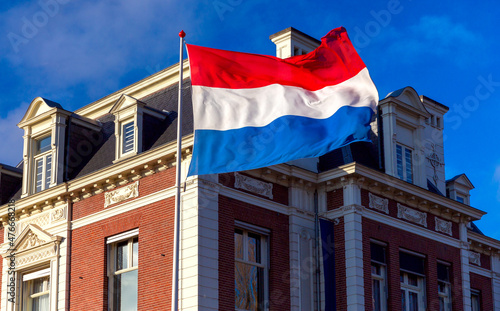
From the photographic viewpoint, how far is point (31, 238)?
28219 millimetres

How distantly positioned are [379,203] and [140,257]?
773cm

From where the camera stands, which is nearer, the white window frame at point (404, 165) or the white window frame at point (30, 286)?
the white window frame at point (30, 286)

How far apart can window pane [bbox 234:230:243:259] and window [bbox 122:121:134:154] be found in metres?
4.45

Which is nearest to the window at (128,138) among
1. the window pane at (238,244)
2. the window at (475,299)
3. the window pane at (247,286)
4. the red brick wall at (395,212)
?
the window pane at (238,244)

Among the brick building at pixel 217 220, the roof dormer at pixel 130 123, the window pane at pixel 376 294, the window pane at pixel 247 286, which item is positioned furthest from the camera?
the roof dormer at pixel 130 123

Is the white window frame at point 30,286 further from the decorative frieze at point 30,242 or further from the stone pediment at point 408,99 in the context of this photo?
the stone pediment at point 408,99

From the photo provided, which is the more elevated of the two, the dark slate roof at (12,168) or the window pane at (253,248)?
the dark slate roof at (12,168)

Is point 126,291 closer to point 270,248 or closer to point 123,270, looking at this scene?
point 123,270

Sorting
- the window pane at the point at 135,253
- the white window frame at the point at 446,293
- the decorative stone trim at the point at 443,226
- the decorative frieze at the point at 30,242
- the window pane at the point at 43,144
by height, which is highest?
the window pane at the point at 43,144

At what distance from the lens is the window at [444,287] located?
2895cm

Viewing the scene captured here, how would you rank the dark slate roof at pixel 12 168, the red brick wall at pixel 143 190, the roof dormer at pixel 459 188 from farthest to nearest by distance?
the roof dormer at pixel 459 188, the dark slate roof at pixel 12 168, the red brick wall at pixel 143 190

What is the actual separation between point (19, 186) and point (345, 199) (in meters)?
12.1

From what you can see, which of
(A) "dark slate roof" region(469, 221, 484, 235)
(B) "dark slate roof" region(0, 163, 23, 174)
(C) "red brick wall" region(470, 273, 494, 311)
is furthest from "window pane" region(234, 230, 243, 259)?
(A) "dark slate roof" region(469, 221, 484, 235)

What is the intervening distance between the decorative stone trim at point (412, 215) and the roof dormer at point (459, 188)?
7.06 meters
